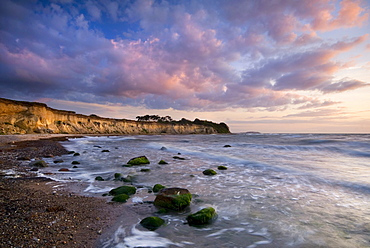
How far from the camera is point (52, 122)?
130 feet

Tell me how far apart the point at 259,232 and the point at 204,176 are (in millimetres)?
3949

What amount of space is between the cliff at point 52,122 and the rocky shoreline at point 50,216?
32916 mm

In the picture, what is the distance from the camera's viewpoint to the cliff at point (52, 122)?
3084 centimetres

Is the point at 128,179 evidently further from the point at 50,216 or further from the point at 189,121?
the point at 189,121

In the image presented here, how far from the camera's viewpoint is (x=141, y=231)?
125 inches

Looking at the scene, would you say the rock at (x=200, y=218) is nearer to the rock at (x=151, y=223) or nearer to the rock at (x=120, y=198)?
the rock at (x=151, y=223)

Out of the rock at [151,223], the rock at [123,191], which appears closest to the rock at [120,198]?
the rock at [123,191]

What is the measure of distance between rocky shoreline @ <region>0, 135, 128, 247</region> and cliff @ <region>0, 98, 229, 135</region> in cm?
3292

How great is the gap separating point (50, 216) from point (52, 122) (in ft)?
143

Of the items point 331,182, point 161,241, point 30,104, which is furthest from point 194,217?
point 30,104

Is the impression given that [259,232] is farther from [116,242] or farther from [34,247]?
[34,247]

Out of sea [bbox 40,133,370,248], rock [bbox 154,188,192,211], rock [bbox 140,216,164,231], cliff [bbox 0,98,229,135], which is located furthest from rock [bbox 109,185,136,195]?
cliff [bbox 0,98,229,135]

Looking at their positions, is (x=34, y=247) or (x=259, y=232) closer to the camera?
(x=34, y=247)

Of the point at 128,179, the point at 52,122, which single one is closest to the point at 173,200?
the point at 128,179
